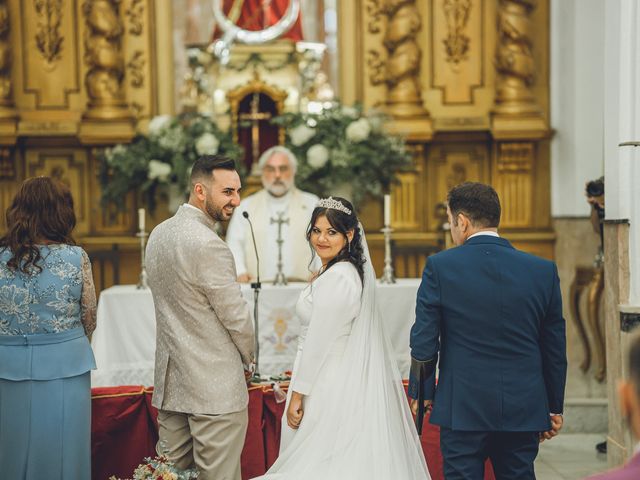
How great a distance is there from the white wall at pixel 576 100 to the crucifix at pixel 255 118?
2441 mm

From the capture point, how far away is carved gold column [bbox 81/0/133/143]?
7508mm

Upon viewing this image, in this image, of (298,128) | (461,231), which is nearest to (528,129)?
(298,128)

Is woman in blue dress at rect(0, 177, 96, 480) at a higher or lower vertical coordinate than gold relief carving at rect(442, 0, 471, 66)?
lower

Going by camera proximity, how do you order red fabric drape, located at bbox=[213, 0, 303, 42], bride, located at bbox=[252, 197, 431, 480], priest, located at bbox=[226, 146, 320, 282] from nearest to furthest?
bride, located at bbox=[252, 197, 431, 480] → priest, located at bbox=[226, 146, 320, 282] → red fabric drape, located at bbox=[213, 0, 303, 42]

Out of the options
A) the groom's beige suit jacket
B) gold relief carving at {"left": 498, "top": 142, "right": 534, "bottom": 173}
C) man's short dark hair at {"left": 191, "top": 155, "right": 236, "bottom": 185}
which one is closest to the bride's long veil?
the groom's beige suit jacket

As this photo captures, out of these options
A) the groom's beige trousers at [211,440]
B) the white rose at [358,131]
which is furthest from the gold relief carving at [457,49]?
the groom's beige trousers at [211,440]

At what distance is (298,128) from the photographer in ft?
23.2

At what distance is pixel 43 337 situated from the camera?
379cm

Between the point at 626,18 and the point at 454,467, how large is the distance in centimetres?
255

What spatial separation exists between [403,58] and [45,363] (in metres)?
4.68

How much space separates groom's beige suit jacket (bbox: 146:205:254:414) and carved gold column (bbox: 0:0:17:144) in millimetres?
4291

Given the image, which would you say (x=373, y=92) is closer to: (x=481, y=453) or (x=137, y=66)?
(x=137, y=66)

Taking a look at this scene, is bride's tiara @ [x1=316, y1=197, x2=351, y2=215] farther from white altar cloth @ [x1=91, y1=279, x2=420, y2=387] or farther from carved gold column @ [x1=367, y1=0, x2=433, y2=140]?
carved gold column @ [x1=367, y1=0, x2=433, y2=140]

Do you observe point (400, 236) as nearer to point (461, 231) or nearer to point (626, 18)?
point (626, 18)
